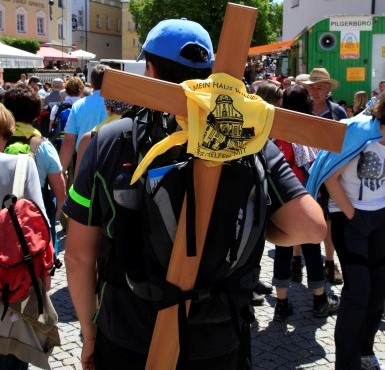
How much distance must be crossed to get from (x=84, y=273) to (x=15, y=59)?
1550 centimetres

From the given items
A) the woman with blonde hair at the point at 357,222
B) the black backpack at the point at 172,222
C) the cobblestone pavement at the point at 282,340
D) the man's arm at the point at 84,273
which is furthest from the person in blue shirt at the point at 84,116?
the black backpack at the point at 172,222

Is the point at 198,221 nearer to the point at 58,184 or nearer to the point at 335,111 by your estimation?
the point at 58,184

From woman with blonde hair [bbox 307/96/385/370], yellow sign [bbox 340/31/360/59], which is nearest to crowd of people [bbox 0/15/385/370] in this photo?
woman with blonde hair [bbox 307/96/385/370]

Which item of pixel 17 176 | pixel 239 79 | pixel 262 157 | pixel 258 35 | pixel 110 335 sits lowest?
pixel 110 335

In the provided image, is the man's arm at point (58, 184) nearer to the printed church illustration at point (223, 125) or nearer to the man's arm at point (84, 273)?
the man's arm at point (84, 273)

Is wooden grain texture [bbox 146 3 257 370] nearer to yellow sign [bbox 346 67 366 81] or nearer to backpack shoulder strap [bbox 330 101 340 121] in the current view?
backpack shoulder strap [bbox 330 101 340 121]

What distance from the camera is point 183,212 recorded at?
1.57m

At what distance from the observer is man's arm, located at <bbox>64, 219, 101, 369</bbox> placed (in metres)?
1.84

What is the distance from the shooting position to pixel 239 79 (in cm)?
151

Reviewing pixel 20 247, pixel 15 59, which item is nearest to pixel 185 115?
pixel 20 247

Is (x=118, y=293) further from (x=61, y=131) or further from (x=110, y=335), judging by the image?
(x=61, y=131)

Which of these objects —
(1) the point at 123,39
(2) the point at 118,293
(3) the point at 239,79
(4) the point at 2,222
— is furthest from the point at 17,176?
(1) the point at 123,39

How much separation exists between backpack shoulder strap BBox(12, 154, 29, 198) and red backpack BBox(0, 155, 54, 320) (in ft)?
0.05

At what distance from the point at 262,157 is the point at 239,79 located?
0.32 metres
